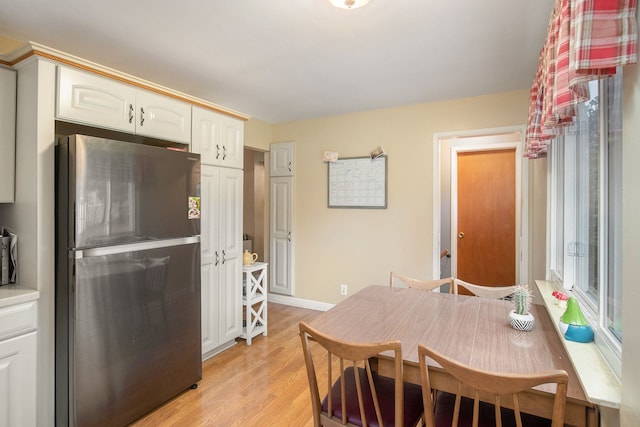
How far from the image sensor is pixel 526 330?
1.54m

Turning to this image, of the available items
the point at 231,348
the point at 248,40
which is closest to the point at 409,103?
the point at 248,40

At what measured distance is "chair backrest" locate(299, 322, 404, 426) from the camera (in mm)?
1194

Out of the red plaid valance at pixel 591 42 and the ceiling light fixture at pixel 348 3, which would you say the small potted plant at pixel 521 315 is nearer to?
the red plaid valance at pixel 591 42

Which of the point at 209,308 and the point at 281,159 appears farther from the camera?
the point at 281,159

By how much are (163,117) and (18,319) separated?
4.73 feet

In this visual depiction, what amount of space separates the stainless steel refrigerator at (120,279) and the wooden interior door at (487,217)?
3526 mm

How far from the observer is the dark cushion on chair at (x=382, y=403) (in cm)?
134

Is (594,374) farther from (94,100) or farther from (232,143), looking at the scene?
(232,143)

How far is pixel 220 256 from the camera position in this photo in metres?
2.80

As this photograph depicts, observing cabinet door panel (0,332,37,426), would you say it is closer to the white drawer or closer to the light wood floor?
the white drawer

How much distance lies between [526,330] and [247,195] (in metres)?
4.63

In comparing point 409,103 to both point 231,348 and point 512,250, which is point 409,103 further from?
point 231,348

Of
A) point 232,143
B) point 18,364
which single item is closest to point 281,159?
point 232,143

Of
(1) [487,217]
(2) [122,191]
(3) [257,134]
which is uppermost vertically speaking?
(3) [257,134]
